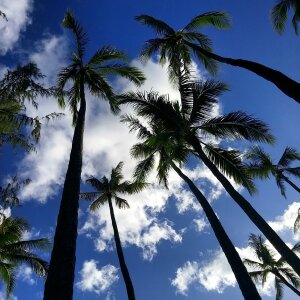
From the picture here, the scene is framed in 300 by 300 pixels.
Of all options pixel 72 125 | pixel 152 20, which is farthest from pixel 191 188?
pixel 152 20

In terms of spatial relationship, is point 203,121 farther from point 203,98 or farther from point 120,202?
point 120,202

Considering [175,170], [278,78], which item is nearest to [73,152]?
[278,78]

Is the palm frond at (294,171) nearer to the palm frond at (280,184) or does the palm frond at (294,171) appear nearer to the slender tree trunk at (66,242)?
the palm frond at (280,184)

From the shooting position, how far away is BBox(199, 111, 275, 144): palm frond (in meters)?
13.9

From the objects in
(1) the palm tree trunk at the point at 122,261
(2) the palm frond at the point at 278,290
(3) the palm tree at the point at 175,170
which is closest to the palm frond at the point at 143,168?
(3) the palm tree at the point at 175,170

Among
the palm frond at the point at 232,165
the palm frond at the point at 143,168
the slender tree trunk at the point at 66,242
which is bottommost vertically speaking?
the slender tree trunk at the point at 66,242

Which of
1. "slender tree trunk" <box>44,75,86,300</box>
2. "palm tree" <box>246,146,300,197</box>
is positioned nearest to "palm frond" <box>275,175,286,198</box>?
"palm tree" <box>246,146,300,197</box>

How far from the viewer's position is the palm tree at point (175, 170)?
1128cm

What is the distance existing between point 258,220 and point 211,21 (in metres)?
9.52

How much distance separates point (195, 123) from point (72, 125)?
5.77m

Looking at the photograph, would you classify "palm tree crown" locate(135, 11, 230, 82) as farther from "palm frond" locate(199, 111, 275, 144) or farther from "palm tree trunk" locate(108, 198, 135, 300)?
"palm tree trunk" locate(108, 198, 135, 300)

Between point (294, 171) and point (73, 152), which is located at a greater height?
point (294, 171)

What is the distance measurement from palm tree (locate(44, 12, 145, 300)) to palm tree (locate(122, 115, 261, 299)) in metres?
3.07

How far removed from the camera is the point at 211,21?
15.5 metres
